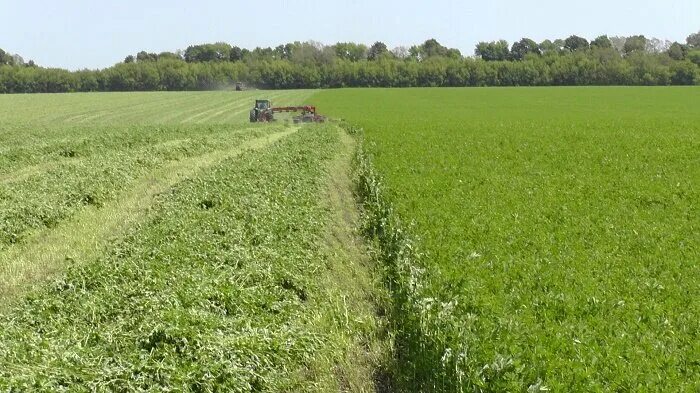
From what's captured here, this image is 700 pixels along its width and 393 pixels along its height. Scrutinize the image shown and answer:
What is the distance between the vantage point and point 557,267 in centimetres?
923

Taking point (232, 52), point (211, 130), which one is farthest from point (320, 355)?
point (232, 52)

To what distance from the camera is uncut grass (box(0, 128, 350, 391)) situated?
6695mm

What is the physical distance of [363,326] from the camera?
922 cm

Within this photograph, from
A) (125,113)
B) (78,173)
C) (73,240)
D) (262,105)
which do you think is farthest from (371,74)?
(73,240)

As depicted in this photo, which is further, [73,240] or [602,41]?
[602,41]

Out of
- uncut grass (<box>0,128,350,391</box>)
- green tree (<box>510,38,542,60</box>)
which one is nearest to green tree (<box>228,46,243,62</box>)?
green tree (<box>510,38,542,60</box>)

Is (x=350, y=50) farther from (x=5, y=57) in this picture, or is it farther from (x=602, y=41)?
(x=5, y=57)

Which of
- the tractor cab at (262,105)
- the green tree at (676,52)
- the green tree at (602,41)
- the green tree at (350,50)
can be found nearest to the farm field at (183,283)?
the tractor cab at (262,105)

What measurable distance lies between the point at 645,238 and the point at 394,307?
4.43m

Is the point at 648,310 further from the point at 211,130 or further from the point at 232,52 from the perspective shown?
the point at 232,52

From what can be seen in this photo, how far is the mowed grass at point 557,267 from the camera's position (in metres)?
6.12

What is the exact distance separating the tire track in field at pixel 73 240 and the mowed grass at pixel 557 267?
224 inches

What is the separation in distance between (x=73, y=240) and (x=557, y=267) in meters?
8.92

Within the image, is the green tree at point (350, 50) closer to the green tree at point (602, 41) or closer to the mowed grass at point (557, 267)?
the green tree at point (602, 41)
